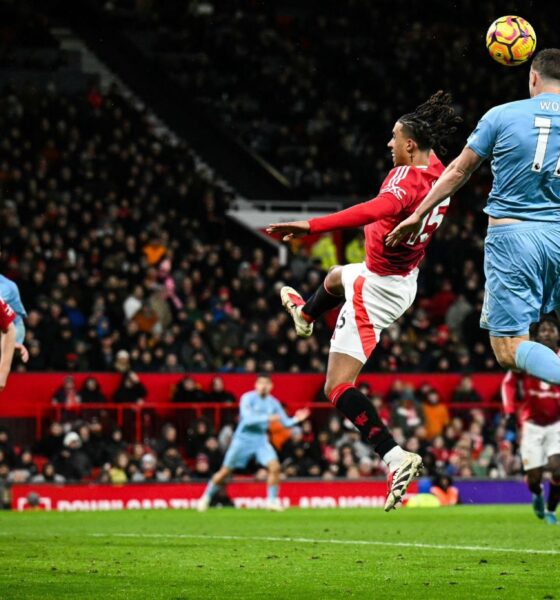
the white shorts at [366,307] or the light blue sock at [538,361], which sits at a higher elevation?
the white shorts at [366,307]

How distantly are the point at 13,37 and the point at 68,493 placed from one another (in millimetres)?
15171

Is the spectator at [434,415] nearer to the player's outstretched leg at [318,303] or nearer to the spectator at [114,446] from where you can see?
the spectator at [114,446]

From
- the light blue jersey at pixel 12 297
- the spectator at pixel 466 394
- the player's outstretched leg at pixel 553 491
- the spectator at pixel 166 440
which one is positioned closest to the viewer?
the light blue jersey at pixel 12 297

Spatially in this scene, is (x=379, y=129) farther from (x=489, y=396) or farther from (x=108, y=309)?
(x=108, y=309)

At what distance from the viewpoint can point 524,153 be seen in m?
8.77

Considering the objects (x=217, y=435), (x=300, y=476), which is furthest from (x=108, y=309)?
(x=300, y=476)

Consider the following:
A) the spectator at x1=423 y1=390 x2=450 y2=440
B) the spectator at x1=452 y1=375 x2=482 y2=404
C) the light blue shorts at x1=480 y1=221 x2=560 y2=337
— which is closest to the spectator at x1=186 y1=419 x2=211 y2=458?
the spectator at x1=423 y1=390 x2=450 y2=440

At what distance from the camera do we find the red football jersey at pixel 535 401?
55.6 ft

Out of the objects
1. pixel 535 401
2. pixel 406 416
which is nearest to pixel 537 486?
pixel 535 401

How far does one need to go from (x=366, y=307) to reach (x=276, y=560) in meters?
2.16

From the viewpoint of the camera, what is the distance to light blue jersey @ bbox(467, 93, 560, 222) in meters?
8.71

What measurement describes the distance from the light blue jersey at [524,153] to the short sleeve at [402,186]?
3.12ft

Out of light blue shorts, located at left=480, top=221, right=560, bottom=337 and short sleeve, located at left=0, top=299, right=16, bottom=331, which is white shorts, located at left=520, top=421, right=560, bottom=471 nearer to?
light blue shorts, located at left=480, top=221, right=560, bottom=337

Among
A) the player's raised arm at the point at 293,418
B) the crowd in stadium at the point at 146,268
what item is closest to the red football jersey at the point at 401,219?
the player's raised arm at the point at 293,418
